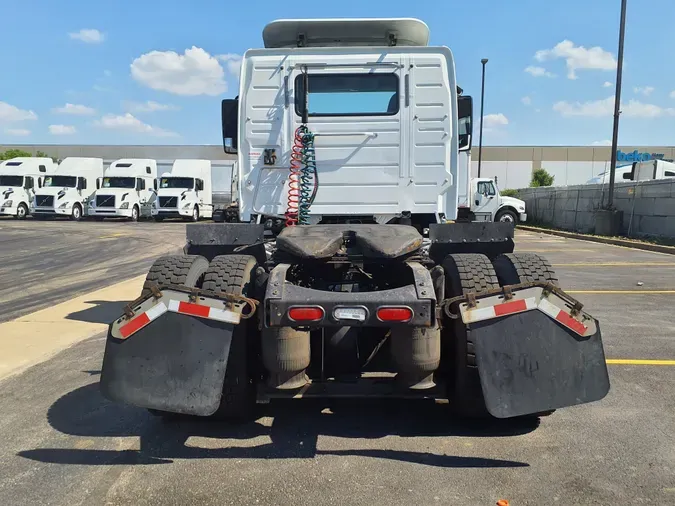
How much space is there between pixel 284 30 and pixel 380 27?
98 centimetres

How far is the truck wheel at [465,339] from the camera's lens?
345cm

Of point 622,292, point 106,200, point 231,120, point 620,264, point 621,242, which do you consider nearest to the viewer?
point 231,120

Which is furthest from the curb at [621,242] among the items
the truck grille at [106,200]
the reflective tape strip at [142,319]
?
the truck grille at [106,200]

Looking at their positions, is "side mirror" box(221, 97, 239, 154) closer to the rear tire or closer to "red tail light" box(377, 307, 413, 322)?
the rear tire

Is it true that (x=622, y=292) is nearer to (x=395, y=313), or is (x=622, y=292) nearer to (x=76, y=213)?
(x=395, y=313)

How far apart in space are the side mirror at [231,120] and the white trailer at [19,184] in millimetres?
29616

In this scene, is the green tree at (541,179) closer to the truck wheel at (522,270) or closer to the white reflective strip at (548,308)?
the truck wheel at (522,270)

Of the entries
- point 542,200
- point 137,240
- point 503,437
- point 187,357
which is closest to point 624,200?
point 542,200

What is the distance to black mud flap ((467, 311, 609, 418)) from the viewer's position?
123 inches

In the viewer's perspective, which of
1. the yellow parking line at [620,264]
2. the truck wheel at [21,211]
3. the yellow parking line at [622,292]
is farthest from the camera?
the truck wheel at [21,211]

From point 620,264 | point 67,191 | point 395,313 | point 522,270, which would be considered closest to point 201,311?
point 395,313

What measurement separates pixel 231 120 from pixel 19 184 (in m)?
30.4

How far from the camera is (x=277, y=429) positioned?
3.82m

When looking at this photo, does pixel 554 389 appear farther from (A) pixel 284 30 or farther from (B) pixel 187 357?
(A) pixel 284 30
